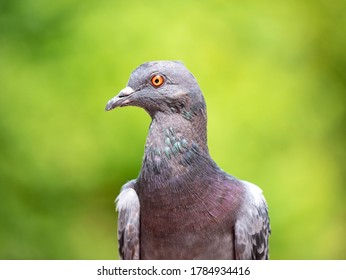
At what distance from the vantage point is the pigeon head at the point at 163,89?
132 inches

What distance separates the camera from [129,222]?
3859mm

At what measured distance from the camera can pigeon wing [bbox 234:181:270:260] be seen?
12.4 ft

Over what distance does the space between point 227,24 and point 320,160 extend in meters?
1.40

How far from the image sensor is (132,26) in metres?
6.46

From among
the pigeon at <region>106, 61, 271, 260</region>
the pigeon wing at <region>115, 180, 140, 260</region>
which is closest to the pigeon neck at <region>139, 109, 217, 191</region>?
the pigeon at <region>106, 61, 271, 260</region>

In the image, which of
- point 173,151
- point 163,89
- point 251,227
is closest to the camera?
point 163,89

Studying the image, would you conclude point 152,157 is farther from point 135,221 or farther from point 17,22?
point 17,22

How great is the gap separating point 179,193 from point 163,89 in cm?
51

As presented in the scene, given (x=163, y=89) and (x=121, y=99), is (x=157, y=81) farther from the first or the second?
(x=121, y=99)

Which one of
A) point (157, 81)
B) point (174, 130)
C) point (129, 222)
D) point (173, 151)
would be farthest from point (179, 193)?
point (157, 81)

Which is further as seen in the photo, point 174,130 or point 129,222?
point 129,222

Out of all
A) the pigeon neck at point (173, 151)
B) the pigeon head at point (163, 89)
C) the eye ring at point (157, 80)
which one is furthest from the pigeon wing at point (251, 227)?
the eye ring at point (157, 80)

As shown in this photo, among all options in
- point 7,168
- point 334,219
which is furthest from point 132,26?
point 334,219

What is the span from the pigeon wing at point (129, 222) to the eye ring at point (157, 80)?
677 millimetres
